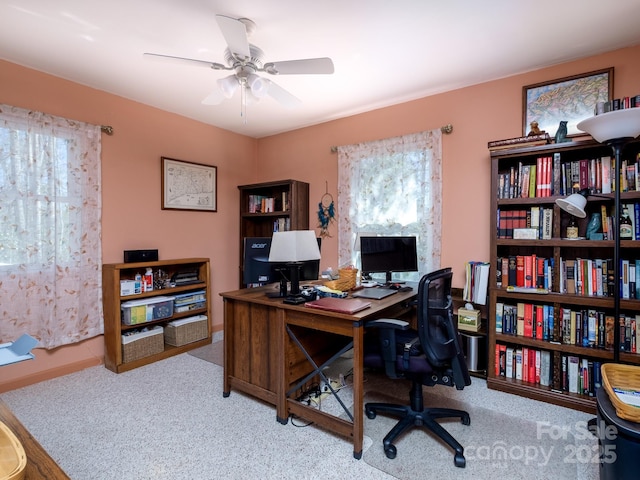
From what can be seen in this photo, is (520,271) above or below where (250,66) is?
below

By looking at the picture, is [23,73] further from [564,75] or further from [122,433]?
[564,75]

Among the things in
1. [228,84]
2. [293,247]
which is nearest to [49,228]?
[228,84]

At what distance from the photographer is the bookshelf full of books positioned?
85.7 inches

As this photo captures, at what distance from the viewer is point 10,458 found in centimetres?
65

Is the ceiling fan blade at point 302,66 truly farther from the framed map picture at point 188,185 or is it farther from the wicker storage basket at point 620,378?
the wicker storage basket at point 620,378

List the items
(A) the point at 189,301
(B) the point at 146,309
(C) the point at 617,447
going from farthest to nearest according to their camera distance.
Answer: (A) the point at 189,301, (B) the point at 146,309, (C) the point at 617,447

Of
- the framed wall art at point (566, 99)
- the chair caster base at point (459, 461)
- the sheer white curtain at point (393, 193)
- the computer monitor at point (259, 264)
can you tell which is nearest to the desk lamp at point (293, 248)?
the computer monitor at point (259, 264)

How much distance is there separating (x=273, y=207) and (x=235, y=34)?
2.52 metres

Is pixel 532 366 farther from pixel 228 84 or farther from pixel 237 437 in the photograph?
pixel 228 84

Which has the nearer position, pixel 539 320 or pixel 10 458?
pixel 10 458

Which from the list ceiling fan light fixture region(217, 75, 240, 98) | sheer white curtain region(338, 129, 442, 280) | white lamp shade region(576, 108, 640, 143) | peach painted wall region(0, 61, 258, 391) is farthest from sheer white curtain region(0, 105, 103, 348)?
white lamp shade region(576, 108, 640, 143)

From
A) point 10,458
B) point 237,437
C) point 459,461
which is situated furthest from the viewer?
point 237,437

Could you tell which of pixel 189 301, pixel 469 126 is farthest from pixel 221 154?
Answer: pixel 469 126

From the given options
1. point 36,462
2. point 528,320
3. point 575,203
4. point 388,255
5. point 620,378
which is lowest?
point 620,378
